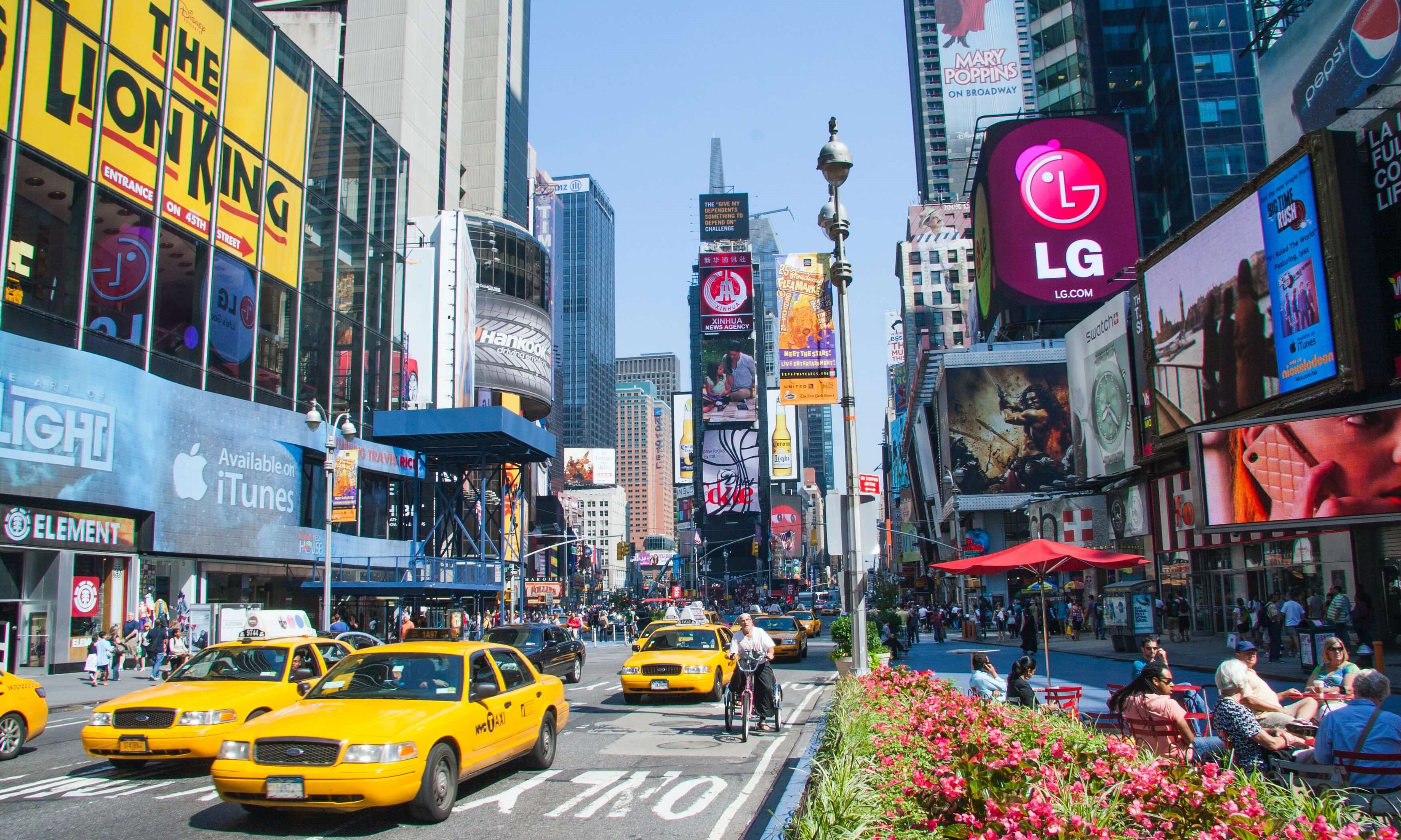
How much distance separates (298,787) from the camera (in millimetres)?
7645

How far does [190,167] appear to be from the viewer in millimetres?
33844

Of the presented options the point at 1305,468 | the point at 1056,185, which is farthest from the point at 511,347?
the point at 1305,468

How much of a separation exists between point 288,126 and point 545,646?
28761mm

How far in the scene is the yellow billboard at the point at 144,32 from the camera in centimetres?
3045

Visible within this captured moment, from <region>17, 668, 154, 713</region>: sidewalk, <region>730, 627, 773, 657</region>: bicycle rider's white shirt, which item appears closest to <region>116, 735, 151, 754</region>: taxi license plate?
<region>730, 627, 773, 657</region>: bicycle rider's white shirt

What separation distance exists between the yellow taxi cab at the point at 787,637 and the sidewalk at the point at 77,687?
1673 centimetres

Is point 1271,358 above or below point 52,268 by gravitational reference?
below

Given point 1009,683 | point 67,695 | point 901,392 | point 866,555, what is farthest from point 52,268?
point 901,392

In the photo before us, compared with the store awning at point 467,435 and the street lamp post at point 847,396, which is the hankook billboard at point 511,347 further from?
the street lamp post at point 847,396

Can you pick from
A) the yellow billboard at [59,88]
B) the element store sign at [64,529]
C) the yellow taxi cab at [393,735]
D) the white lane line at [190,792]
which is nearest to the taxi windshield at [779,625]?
the element store sign at [64,529]

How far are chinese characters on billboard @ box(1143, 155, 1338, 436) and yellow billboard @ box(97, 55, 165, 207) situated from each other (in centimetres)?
3324

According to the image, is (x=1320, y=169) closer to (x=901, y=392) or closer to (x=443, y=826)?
(x=443, y=826)

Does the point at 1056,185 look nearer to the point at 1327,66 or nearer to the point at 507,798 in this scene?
the point at 1327,66

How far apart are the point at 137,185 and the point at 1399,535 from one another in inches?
1486
